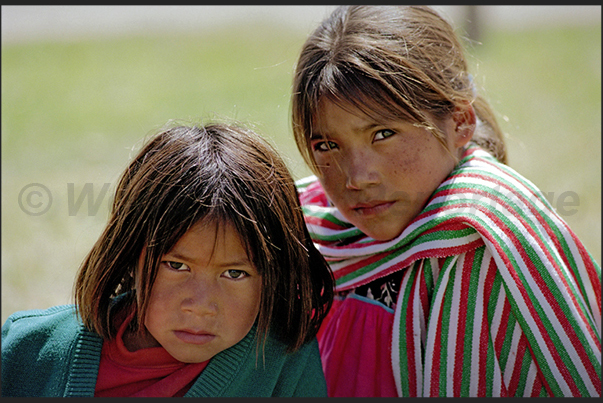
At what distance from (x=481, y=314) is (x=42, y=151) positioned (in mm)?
4656

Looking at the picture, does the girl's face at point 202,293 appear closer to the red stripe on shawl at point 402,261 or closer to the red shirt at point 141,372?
the red shirt at point 141,372

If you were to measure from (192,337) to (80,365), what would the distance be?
0.31 m

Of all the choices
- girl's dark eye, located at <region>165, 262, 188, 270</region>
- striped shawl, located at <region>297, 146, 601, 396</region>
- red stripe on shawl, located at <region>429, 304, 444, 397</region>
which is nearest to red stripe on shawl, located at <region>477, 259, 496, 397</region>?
striped shawl, located at <region>297, 146, 601, 396</region>

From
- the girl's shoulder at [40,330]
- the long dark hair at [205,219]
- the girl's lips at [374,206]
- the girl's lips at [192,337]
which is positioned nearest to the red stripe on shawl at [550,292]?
the girl's lips at [374,206]

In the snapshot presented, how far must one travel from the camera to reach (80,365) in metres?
1.55

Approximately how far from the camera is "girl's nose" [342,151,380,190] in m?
1.83

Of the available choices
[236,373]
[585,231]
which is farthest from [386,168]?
[585,231]

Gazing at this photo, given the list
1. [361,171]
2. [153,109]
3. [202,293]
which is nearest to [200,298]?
[202,293]

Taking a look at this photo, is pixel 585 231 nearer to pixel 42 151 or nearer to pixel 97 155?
pixel 97 155

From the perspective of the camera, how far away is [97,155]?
5.34m

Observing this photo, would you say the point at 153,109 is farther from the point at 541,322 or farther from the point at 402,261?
the point at 541,322

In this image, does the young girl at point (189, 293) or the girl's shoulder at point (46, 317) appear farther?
the girl's shoulder at point (46, 317)

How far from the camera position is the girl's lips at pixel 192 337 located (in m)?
1.50

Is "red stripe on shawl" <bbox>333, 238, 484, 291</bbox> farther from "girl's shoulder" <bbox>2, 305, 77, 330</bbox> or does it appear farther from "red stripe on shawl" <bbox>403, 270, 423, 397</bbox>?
"girl's shoulder" <bbox>2, 305, 77, 330</bbox>
